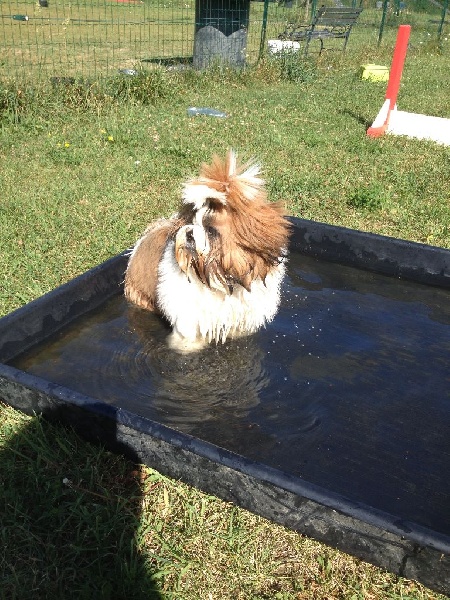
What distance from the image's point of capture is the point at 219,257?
3.53 m

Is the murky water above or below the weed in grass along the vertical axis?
below

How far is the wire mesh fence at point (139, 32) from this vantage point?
11.8m

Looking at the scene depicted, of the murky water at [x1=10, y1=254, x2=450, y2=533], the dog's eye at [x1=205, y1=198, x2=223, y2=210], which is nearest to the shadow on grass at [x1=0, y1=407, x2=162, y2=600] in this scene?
the murky water at [x1=10, y1=254, x2=450, y2=533]

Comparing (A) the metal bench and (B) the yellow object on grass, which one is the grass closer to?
(B) the yellow object on grass

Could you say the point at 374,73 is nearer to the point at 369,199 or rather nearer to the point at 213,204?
the point at 369,199

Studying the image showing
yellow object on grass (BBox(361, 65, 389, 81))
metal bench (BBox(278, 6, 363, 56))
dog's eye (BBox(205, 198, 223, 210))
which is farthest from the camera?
metal bench (BBox(278, 6, 363, 56))

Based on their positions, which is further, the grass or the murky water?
the murky water

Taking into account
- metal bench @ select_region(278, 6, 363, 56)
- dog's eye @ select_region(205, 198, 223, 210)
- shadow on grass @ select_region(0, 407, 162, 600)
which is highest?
metal bench @ select_region(278, 6, 363, 56)

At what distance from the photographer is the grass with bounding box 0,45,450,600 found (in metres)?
2.83

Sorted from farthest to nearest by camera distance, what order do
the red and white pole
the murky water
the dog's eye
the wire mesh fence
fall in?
the wire mesh fence, the red and white pole, the murky water, the dog's eye

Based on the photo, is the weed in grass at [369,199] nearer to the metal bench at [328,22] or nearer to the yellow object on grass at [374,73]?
the yellow object on grass at [374,73]

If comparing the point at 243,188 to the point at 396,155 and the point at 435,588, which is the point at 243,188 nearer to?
the point at 435,588

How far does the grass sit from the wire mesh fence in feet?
4.66

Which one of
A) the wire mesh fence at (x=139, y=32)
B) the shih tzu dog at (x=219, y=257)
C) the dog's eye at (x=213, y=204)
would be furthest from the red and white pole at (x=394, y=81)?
the dog's eye at (x=213, y=204)
